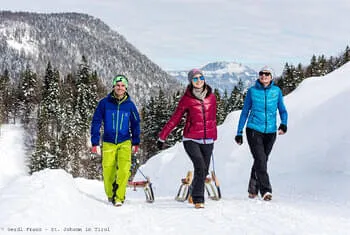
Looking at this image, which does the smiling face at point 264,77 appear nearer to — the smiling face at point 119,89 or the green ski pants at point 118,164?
the smiling face at point 119,89

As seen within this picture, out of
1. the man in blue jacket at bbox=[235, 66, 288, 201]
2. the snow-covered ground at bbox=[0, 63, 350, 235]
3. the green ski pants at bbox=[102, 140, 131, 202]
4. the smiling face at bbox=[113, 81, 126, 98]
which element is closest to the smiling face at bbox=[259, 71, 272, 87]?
the man in blue jacket at bbox=[235, 66, 288, 201]

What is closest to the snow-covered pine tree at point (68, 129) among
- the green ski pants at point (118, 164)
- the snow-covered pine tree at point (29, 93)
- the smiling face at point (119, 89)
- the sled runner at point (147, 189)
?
the snow-covered pine tree at point (29, 93)

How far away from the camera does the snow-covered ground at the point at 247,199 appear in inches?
190

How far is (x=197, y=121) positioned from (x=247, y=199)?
2025 mm

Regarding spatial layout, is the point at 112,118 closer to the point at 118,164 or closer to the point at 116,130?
the point at 116,130

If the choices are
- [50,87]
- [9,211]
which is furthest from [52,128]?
[9,211]

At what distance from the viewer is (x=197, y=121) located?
22.1ft

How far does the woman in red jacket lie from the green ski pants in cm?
89

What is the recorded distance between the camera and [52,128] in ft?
222

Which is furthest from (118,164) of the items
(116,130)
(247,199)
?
(247,199)

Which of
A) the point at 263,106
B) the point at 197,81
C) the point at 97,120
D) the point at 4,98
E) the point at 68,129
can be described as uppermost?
the point at 4,98

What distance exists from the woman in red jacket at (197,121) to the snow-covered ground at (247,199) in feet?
2.23

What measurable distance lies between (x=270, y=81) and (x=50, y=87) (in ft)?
206

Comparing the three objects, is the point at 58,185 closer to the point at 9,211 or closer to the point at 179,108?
the point at 9,211
